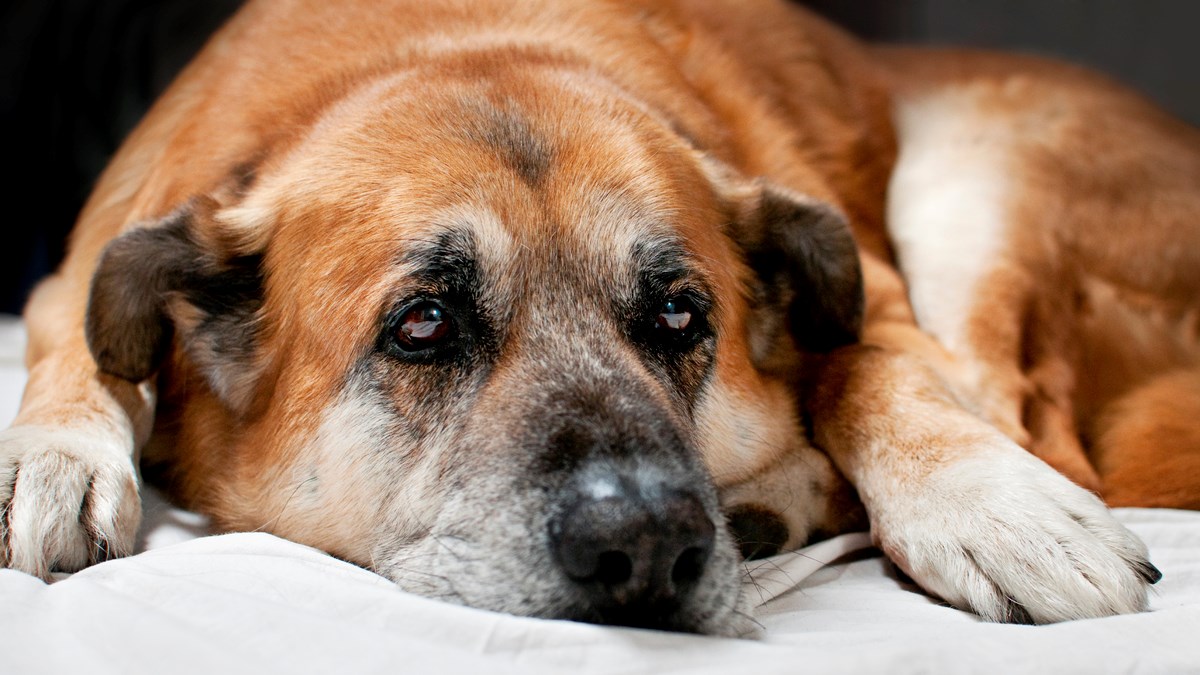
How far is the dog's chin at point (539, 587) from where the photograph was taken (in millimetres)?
1445

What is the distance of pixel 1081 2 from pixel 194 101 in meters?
3.85

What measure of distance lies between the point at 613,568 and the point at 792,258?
1063 mm

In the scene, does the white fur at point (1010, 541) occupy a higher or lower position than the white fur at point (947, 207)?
lower

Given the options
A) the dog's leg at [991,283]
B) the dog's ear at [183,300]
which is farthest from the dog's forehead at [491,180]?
the dog's leg at [991,283]

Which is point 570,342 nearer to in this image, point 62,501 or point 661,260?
point 661,260

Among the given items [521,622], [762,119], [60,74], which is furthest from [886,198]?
[60,74]

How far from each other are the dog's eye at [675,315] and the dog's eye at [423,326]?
38cm

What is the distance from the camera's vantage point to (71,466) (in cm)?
178

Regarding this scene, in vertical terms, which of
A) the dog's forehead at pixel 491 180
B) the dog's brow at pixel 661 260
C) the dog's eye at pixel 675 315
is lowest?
the dog's eye at pixel 675 315

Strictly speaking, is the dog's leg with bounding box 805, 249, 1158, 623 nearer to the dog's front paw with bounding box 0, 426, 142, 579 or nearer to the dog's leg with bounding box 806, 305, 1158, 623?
the dog's leg with bounding box 806, 305, 1158, 623

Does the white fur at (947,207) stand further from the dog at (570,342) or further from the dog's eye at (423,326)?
the dog's eye at (423,326)

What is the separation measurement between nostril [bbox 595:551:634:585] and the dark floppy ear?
0.98m

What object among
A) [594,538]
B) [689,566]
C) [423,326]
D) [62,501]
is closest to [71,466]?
[62,501]

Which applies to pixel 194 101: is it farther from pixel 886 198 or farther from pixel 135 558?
pixel 886 198
